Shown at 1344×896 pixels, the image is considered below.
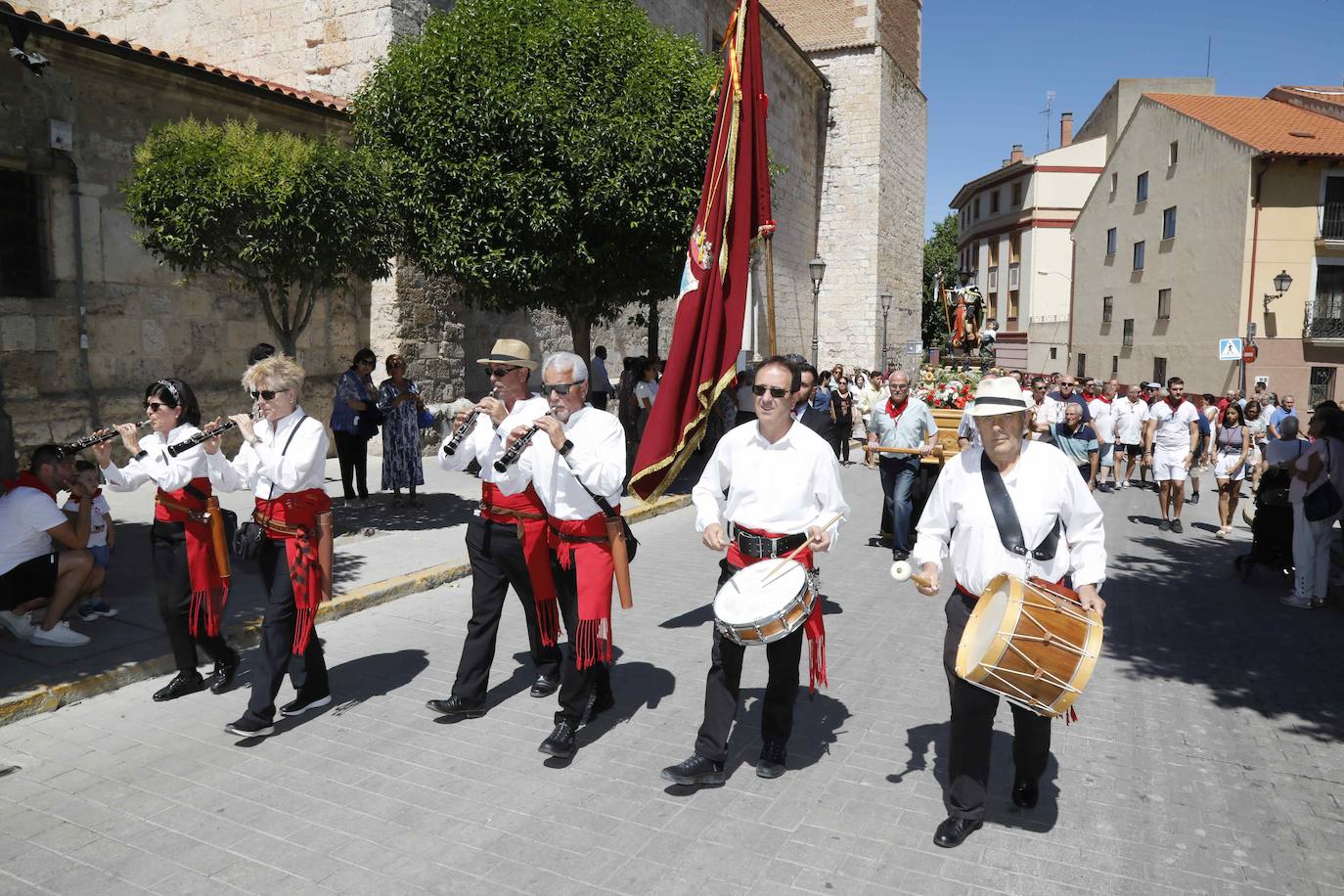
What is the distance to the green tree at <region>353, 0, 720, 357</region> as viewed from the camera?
1052 cm

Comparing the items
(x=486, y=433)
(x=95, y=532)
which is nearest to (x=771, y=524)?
(x=486, y=433)

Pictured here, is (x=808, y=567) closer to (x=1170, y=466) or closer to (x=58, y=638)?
(x=58, y=638)

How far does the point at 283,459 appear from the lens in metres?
4.40

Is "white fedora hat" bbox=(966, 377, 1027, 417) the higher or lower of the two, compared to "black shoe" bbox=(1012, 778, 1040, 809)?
higher

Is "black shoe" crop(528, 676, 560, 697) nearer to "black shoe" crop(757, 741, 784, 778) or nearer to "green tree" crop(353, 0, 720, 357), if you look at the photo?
"black shoe" crop(757, 741, 784, 778)

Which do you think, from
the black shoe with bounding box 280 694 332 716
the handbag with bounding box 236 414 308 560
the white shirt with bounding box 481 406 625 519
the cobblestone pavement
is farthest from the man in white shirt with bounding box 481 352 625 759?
the black shoe with bounding box 280 694 332 716

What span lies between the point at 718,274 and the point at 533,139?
5571 mm

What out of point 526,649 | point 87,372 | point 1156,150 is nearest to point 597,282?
Answer: point 87,372

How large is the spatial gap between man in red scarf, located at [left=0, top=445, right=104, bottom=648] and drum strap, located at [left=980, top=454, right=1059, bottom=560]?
5212 mm

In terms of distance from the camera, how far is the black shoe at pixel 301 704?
4.71m

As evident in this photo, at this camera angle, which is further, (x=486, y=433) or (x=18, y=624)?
(x=18, y=624)

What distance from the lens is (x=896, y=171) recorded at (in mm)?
35531

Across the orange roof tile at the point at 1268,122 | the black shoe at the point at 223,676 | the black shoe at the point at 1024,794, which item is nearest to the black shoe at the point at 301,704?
the black shoe at the point at 223,676

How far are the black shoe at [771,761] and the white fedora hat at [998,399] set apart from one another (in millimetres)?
1693
